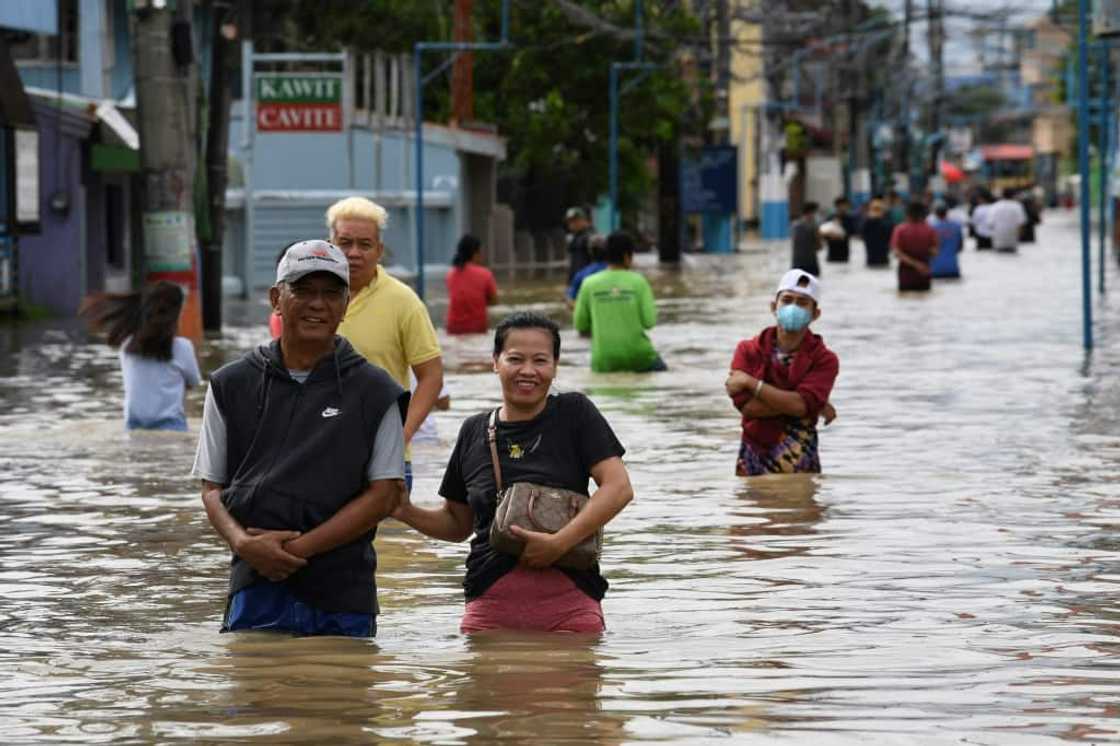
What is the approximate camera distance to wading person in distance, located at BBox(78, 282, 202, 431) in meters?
16.2

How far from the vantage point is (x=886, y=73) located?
134m

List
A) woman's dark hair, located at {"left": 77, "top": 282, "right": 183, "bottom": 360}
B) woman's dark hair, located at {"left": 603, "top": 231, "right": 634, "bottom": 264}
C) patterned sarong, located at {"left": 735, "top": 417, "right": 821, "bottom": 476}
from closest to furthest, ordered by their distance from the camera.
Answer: patterned sarong, located at {"left": 735, "top": 417, "right": 821, "bottom": 476} < woman's dark hair, located at {"left": 77, "top": 282, "right": 183, "bottom": 360} < woman's dark hair, located at {"left": 603, "top": 231, "right": 634, "bottom": 264}

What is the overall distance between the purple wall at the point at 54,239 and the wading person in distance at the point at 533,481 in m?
29.9

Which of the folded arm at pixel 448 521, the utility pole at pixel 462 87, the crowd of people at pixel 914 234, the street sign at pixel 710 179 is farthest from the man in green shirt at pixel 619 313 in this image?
the street sign at pixel 710 179

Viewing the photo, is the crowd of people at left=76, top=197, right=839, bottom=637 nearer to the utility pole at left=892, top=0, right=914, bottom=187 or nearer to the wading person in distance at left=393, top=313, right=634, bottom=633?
the wading person in distance at left=393, top=313, right=634, bottom=633

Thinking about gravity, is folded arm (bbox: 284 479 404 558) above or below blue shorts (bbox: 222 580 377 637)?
above

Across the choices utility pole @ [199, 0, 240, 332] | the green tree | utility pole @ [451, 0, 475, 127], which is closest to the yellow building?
the green tree

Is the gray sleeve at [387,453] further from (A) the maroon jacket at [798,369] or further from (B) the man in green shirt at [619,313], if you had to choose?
(B) the man in green shirt at [619,313]

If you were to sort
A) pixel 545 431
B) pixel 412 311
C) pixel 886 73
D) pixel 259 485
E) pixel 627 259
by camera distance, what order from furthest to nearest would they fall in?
1. pixel 886 73
2. pixel 627 259
3. pixel 412 311
4. pixel 545 431
5. pixel 259 485

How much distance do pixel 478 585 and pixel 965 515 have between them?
5223 mm

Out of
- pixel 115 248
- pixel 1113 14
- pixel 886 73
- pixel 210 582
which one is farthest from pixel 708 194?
pixel 886 73

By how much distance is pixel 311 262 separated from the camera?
25.4 ft

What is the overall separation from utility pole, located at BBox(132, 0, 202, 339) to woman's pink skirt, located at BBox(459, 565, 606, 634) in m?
19.6

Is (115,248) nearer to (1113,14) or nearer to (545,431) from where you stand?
(1113,14)
